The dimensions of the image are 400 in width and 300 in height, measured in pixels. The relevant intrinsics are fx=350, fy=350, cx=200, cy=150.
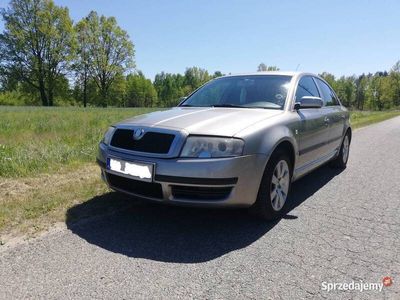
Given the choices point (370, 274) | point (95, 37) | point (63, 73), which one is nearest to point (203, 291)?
point (370, 274)

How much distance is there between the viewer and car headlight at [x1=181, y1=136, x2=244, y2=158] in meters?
3.17

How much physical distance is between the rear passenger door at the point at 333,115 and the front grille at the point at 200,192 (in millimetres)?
2683

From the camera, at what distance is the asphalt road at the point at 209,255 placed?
2439 millimetres

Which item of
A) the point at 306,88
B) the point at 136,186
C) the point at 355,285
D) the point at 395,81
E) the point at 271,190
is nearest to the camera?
the point at 355,285

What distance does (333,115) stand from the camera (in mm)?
5480

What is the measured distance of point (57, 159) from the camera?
19.6ft

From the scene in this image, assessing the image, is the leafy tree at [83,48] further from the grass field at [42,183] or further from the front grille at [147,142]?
the front grille at [147,142]

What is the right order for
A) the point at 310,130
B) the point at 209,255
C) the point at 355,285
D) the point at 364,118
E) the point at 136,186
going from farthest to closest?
the point at 364,118
the point at 310,130
the point at 136,186
the point at 209,255
the point at 355,285

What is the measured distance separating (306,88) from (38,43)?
47.9 meters

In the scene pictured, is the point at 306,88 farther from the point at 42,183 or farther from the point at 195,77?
the point at 195,77

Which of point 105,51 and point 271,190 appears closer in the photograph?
point 271,190

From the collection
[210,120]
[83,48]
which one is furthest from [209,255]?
[83,48]

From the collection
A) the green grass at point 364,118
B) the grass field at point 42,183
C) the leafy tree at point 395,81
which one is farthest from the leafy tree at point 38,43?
the leafy tree at point 395,81

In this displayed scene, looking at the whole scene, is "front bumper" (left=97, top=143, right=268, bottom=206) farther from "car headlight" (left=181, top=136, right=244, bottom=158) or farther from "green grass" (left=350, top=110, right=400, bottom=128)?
"green grass" (left=350, top=110, right=400, bottom=128)
